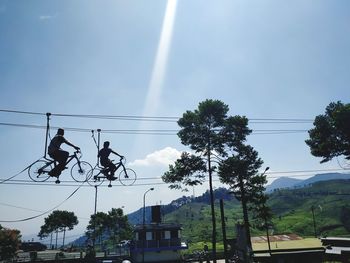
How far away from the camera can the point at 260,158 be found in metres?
47.2

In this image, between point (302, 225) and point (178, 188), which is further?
point (302, 225)

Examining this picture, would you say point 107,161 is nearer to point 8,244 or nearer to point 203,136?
point 203,136

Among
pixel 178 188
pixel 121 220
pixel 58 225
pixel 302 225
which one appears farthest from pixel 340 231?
pixel 178 188

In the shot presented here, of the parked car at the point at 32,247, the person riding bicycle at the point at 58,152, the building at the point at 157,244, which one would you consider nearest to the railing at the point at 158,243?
the building at the point at 157,244

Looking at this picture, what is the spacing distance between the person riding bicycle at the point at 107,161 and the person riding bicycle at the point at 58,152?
5.36 ft

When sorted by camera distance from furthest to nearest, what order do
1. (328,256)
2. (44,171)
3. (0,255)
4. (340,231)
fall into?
(340,231), (0,255), (44,171), (328,256)

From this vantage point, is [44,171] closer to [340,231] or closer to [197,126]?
[197,126]

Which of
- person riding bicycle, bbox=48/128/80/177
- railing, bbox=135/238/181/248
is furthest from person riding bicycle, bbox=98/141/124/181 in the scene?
railing, bbox=135/238/181/248

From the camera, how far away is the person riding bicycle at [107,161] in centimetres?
1856

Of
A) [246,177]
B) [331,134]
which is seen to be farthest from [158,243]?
[331,134]

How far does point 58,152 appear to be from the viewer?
55.5 feet

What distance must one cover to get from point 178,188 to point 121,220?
5848 cm

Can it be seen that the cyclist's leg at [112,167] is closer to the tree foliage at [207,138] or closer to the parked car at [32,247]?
the tree foliage at [207,138]

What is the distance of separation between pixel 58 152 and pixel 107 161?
9.62 feet
